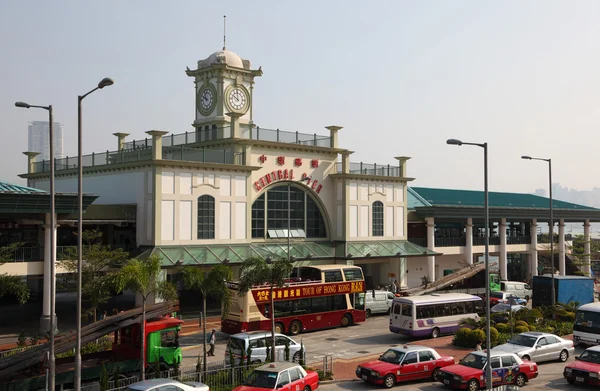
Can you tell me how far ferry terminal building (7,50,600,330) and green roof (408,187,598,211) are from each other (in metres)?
1.30

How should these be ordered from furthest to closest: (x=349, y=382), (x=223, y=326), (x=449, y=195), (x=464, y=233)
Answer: (x=449, y=195) → (x=464, y=233) → (x=223, y=326) → (x=349, y=382)

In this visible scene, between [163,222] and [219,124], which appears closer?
[163,222]

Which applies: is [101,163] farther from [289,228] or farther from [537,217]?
[537,217]

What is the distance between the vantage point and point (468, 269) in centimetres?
6225

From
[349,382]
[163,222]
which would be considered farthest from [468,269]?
[349,382]

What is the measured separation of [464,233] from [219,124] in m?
31.6

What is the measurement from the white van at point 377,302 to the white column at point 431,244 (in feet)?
47.6

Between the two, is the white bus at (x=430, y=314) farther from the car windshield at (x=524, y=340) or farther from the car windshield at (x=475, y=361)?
the car windshield at (x=475, y=361)

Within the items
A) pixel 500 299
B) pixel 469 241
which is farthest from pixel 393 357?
pixel 469 241

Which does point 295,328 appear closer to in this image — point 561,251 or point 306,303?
point 306,303

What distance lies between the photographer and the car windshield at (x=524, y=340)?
3130cm

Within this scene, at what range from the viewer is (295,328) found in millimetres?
39219

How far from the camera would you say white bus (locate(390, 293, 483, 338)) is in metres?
37.4

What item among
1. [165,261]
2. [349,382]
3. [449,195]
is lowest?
[349,382]
